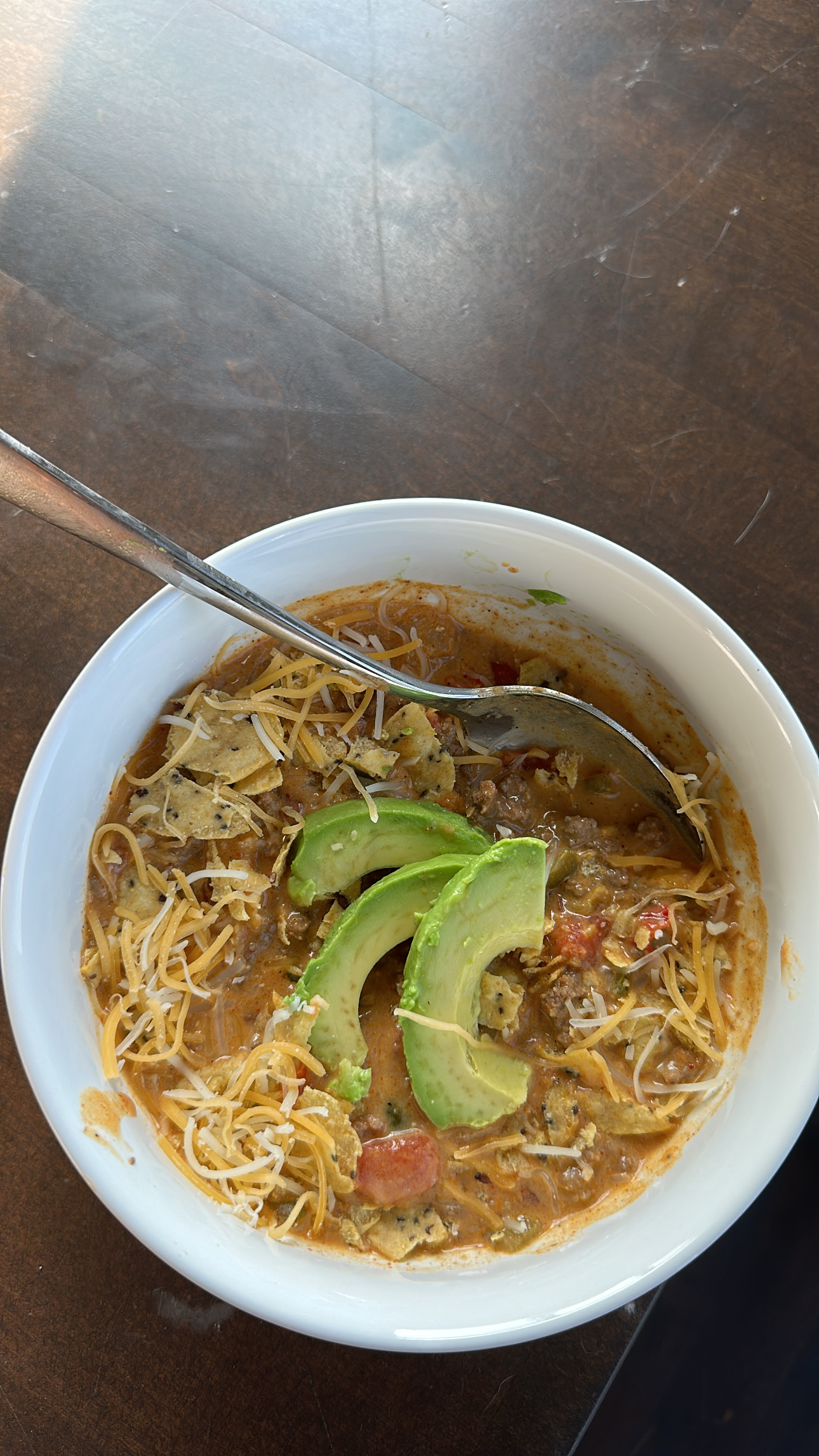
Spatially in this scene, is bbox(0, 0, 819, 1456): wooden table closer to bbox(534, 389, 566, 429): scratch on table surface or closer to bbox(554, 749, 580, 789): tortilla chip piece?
bbox(534, 389, 566, 429): scratch on table surface

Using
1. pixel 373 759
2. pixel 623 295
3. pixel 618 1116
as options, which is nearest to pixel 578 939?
pixel 618 1116

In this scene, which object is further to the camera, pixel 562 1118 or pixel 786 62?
pixel 786 62

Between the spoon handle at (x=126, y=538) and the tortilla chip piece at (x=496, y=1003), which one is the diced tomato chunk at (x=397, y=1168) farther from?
the spoon handle at (x=126, y=538)

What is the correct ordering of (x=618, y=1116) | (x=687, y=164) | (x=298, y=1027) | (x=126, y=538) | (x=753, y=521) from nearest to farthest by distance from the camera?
(x=126, y=538) → (x=298, y=1027) → (x=618, y=1116) → (x=753, y=521) → (x=687, y=164)

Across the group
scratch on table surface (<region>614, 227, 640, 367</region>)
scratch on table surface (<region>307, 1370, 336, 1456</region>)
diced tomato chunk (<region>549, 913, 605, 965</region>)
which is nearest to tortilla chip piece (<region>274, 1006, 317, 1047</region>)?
diced tomato chunk (<region>549, 913, 605, 965</region>)

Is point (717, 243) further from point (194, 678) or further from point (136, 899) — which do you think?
point (136, 899)

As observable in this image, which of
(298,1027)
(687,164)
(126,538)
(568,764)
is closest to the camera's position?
(126,538)
